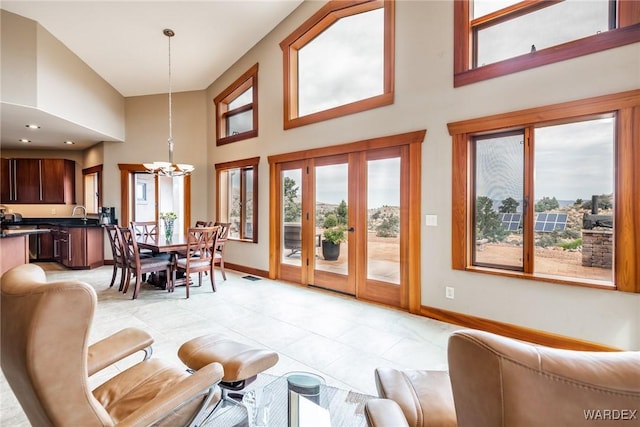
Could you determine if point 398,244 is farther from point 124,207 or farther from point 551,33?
point 124,207

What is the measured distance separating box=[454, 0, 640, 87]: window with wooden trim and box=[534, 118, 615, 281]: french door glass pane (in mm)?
647

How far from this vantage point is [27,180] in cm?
716

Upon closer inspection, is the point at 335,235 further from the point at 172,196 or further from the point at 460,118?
the point at 172,196

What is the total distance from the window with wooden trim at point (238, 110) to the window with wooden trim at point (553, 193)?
390cm

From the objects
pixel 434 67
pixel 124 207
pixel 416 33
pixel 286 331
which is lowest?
pixel 286 331

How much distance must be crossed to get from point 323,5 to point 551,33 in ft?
9.84

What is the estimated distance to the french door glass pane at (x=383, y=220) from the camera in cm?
384

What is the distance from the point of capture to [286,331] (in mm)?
3121

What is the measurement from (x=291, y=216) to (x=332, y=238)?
0.96 meters

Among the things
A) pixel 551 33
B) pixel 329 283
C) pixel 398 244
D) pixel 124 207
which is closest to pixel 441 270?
pixel 398 244

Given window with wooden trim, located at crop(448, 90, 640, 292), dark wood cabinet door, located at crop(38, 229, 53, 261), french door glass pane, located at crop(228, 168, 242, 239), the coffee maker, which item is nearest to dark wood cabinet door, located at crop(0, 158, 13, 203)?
dark wood cabinet door, located at crop(38, 229, 53, 261)

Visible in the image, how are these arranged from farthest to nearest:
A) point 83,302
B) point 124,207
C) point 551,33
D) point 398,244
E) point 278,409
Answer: point 124,207
point 398,244
point 551,33
point 278,409
point 83,302

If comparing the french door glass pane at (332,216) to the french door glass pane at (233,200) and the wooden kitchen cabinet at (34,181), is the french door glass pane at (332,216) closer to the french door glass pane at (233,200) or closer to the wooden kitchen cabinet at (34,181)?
the french door glass pane at (233,200)

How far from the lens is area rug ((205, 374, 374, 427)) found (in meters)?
1.61
